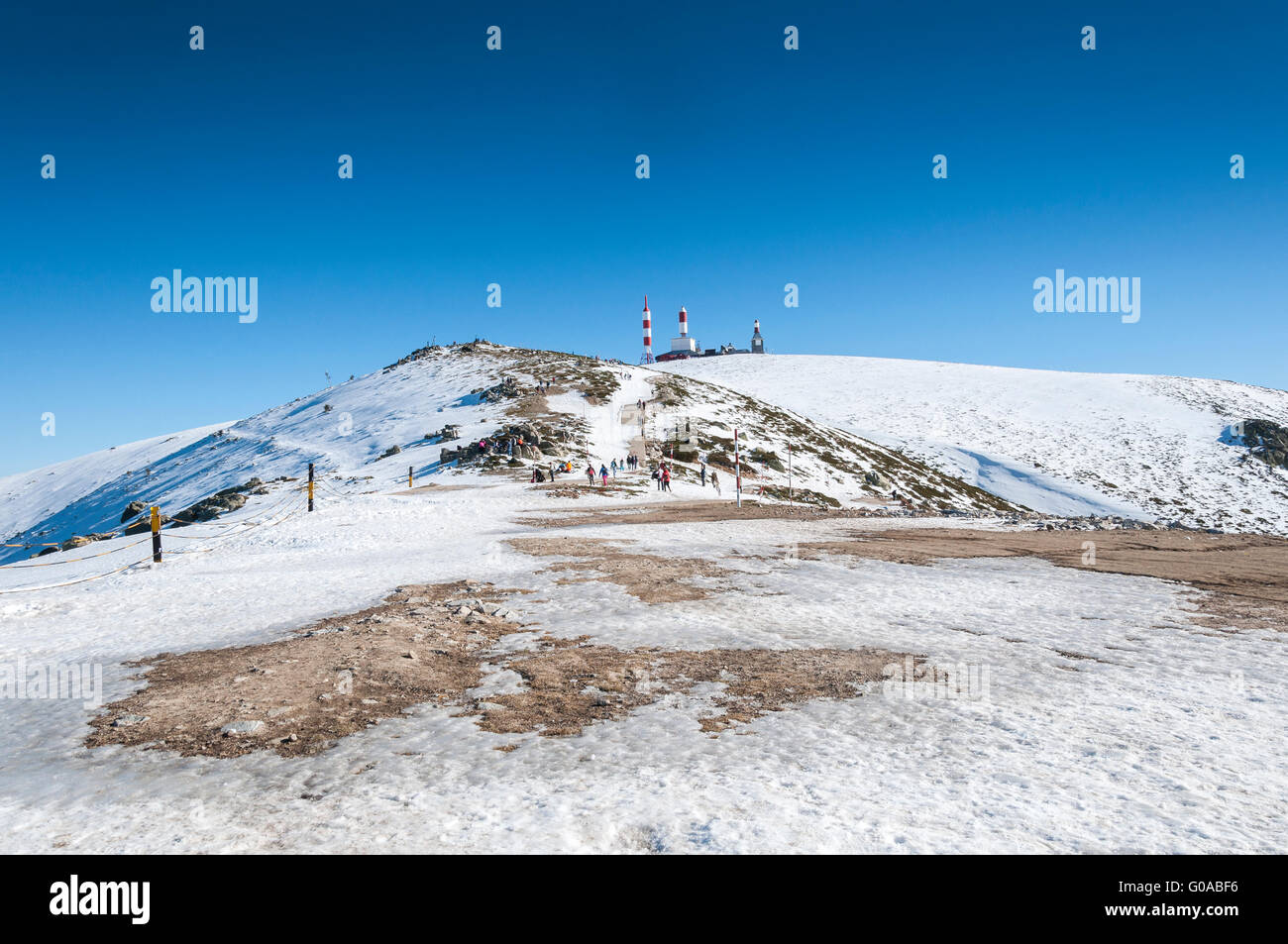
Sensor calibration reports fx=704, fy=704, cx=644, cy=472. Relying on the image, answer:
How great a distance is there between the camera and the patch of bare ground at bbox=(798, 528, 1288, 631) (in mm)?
11891

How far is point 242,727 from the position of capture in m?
6.45

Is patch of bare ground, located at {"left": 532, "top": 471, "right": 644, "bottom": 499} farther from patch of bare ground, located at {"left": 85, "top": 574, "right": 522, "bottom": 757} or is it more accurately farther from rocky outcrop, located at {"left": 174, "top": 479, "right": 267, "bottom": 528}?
patch of bare ground, located at {"left": 85, "top": 574, "right": 522, "bottom": 757}

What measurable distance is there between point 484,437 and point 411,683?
37.8m

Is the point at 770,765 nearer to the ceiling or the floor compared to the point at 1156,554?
nearer to the ceiling

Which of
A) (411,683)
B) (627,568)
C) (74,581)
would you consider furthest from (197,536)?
(411,683)

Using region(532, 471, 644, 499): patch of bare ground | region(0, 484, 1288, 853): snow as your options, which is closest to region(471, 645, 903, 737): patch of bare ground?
region(0, 484, 1288, 853): snow

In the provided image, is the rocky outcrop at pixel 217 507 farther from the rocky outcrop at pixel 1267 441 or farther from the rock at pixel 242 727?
the rocky outcrop at pixel 1267 441

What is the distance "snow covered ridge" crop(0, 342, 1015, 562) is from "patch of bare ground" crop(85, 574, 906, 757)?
26826mm

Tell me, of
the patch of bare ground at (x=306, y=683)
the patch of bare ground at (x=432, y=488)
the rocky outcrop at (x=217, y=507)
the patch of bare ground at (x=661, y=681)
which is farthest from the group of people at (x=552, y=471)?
the patch of bare ground at (x=661, y=681)

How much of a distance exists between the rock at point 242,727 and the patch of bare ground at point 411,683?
2cm

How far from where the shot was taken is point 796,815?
4.68 meters

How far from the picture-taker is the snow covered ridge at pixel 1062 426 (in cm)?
5800

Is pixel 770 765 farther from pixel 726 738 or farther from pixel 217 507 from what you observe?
pixel 217 507
